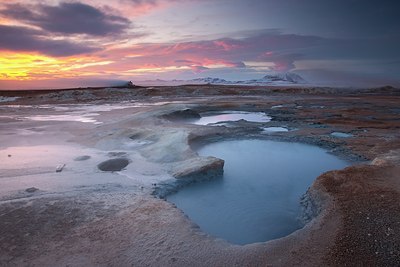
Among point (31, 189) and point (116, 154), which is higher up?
point (116, 154)

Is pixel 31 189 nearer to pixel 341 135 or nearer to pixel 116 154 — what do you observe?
pixel 116 154

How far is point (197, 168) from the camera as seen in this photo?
8.48 meters

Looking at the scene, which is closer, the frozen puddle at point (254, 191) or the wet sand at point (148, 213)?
the wet sand at point (148, 213)

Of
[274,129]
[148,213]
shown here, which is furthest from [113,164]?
[274,129]

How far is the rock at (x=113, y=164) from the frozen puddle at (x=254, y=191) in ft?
7.44

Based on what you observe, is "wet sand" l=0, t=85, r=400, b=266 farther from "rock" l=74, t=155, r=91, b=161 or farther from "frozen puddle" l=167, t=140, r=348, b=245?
"frozen puddle" l=167, t=140, r=348, b=245

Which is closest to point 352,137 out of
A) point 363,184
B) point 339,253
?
point 363,184

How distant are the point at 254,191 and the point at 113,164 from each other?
4114mm

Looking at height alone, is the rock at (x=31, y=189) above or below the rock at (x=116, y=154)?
below

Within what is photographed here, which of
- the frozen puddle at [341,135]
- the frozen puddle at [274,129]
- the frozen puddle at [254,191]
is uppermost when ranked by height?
the frozen puddle at [274,129]

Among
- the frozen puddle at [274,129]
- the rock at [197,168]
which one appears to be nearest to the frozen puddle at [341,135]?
the frozen puddle at [274,129]

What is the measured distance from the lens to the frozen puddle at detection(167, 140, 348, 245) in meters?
6.20

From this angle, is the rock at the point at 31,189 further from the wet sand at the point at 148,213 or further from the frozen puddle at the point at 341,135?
the frozen puddle at the point at 341,135

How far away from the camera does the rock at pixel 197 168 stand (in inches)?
328
